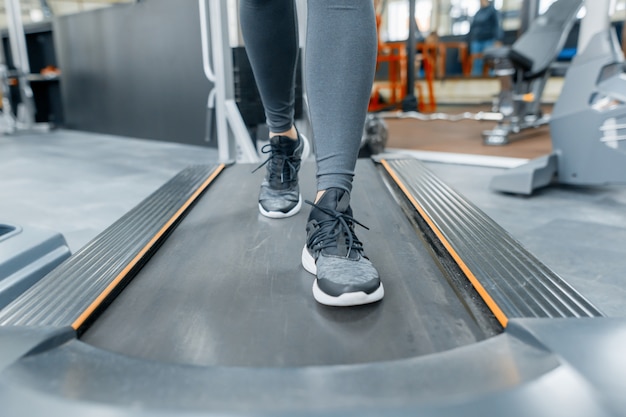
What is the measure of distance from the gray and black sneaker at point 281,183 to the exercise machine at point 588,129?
3.73 feet

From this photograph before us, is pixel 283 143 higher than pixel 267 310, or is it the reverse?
pixel 283 143

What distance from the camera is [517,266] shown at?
828 millimetres

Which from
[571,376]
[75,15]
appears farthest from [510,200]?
[75,15]

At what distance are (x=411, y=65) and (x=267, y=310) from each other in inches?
208

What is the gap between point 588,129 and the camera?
6.12ft

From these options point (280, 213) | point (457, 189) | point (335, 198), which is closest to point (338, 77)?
point (335, 198)

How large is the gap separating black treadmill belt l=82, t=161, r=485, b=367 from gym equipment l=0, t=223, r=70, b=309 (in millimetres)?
242

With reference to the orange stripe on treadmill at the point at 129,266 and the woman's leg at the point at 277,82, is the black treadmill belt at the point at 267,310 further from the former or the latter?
the woman's leg at the point at 277,82

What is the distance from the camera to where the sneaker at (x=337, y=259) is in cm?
70

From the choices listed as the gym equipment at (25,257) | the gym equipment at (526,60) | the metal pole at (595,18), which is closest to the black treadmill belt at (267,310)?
the gym equipment at (25,257)

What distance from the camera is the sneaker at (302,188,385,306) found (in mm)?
696

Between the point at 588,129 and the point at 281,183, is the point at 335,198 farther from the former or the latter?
the point at 588,129

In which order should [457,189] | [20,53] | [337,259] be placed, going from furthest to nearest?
1. [20,53]
2. [457,189]
3. [337,259]

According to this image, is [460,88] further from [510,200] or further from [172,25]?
[510,200]
